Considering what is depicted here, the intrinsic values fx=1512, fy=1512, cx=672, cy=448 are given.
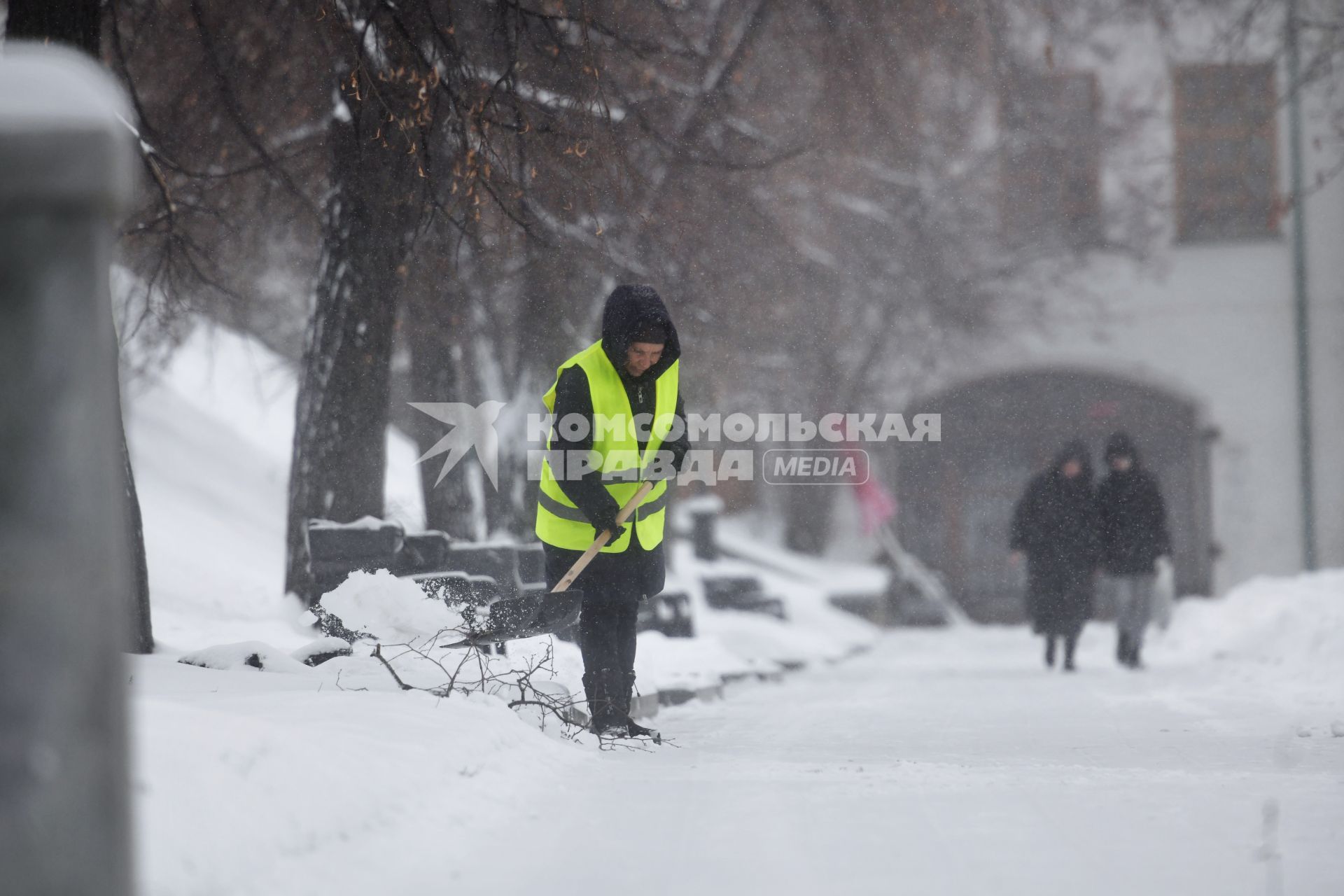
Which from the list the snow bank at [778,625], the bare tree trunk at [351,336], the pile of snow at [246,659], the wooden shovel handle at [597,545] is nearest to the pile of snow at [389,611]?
the pile of snow at [246,659]

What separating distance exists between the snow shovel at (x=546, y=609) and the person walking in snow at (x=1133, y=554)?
24.2ft

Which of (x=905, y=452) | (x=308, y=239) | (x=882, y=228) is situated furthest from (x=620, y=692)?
(x=905, y=452)

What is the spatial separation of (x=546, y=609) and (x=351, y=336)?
336cm

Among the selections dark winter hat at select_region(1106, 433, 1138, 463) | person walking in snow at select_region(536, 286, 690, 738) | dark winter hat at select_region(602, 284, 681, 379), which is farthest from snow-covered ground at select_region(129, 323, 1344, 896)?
dark winter hat at select_region(1106, 433, 1138, 463)

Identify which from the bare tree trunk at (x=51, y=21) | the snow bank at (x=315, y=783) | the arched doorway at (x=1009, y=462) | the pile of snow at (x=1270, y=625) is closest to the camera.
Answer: the snow bank at (x=315, y=783)

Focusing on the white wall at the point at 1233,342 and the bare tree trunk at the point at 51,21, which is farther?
the white wall at the point at 1233,342

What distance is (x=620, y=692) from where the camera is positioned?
6285 millimetres

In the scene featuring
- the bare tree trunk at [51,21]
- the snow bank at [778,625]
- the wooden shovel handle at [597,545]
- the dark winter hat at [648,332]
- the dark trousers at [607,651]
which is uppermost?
the bare tree trunk at [51,21]

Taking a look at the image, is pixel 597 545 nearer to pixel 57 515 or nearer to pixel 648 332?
pixel 648 332

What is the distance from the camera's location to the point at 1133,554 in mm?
12430

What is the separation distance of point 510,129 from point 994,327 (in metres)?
15.3

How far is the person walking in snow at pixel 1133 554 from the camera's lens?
12391mm

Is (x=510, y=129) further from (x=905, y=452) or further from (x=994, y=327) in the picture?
(x=905, y=452)

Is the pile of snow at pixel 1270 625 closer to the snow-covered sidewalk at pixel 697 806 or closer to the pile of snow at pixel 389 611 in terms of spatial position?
the snow-covered sidewalk at pixel 697 806
